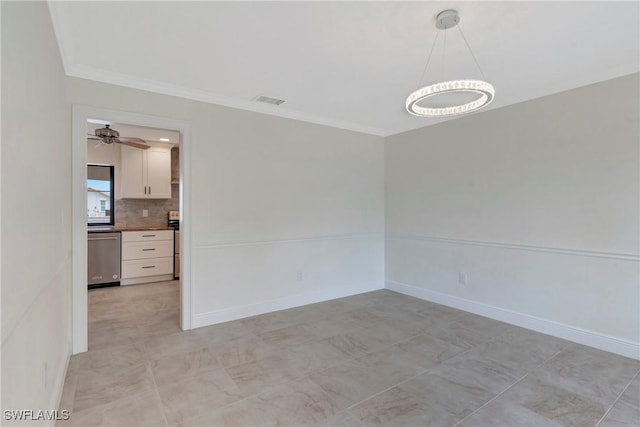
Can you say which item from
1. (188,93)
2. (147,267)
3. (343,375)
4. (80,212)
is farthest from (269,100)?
(147,267)

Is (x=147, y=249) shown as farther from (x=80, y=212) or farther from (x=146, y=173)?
(x=80, y=212)

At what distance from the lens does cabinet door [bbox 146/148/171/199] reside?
18.4ft

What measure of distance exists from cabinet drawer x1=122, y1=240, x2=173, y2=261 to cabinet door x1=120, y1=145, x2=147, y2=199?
942mm

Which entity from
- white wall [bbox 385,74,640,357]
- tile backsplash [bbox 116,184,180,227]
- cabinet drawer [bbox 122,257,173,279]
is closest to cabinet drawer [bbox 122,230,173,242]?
cabinet drawer [bbox 122,257,173,279]

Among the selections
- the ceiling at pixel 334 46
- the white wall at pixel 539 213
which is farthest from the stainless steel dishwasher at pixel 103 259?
the white wall at pixel 539 213

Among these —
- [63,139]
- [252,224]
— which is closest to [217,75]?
[63,139]

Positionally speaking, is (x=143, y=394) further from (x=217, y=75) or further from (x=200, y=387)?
(x=217, y=75)

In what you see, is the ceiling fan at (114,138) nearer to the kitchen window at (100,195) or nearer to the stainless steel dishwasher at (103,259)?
the kitchen window at (100,195)

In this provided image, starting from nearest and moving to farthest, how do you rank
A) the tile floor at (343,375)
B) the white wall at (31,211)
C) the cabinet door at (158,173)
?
the white wall at (31,211) < the tile floor at (343,375) < the cabinet door at (158,173)

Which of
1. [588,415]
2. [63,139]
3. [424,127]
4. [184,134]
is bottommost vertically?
[588,415]

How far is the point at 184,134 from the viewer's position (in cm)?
316

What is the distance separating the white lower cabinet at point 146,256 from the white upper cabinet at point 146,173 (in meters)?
0.82

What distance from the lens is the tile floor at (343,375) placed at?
1912 mm

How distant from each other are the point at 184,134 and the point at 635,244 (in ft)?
13.9
